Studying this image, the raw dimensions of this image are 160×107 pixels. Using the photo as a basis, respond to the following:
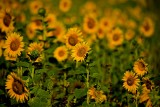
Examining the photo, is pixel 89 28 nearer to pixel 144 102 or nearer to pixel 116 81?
pixel 116 81

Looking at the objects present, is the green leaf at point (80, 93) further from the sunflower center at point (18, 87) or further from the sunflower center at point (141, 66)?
the sunflower center at point (141, 66)

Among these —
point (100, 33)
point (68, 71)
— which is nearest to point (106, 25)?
point (100, 33)

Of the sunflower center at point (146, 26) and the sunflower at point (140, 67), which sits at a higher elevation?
the sunflower center at point (146, 26)

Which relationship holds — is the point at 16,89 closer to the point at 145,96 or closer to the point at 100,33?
the point at 145,96

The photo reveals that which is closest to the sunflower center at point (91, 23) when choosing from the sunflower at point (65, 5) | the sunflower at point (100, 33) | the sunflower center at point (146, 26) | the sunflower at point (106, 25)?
the sunflower at point (100, 33)

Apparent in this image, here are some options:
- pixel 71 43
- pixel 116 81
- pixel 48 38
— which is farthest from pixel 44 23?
pixel 116 81

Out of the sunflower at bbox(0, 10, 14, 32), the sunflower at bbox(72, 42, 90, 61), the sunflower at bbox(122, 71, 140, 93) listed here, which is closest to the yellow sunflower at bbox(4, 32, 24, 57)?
the sunflower at bbox(0, 10, 14, 32)

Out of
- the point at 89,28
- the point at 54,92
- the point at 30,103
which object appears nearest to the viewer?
the point at 30,103
